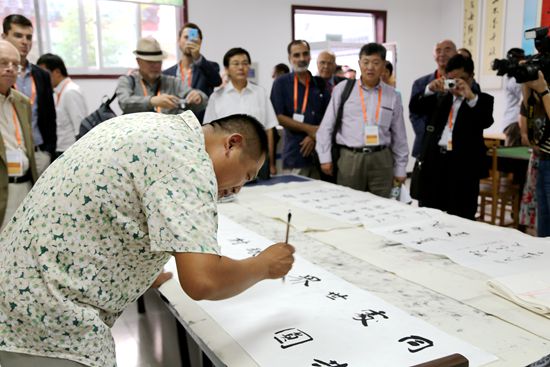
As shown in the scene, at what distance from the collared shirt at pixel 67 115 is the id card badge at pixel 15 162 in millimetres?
1506

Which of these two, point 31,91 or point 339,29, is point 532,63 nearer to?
point 31,91

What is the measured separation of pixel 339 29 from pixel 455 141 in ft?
12.7

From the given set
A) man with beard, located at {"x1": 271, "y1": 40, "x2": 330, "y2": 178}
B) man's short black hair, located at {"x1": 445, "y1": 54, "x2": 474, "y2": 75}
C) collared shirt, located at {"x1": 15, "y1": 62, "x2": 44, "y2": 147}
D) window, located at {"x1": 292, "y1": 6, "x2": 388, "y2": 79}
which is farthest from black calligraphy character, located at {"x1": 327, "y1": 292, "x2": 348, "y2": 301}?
window, located at {"x1": 292, "y1": 6, "x2": 388, "y2": 79}

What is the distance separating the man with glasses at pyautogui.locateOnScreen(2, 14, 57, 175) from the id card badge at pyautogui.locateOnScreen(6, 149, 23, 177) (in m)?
0.55

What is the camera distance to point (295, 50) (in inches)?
134

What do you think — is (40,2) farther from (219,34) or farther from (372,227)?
(372,227)

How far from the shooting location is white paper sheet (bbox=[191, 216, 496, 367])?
90 centimetres

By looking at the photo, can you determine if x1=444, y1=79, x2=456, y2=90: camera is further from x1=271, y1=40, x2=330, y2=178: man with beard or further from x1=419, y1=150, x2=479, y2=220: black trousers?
x1=271, y1=40, x2=330, y2=178: man with beard

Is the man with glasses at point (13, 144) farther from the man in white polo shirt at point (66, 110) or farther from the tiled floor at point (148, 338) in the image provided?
the man in white polo shirt at point (66, 110)

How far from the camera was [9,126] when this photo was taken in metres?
2.16

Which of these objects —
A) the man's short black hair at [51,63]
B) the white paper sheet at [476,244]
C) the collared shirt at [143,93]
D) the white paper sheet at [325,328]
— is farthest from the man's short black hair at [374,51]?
the man's short black hair at [51,63]

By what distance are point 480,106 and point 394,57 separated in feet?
12.2

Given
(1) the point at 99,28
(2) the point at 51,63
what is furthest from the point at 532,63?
(1) the point at 99,28

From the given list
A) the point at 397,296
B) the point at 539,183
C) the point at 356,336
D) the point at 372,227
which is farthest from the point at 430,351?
the point at 539,183
